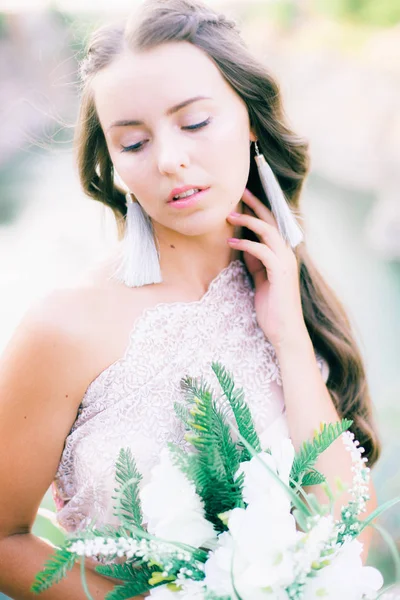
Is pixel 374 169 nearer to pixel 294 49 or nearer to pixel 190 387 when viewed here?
pixel 294 49

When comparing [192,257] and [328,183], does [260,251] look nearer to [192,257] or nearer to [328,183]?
[192,257]

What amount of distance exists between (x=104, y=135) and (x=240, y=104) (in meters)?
0.32

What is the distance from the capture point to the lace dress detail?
1.30 metres

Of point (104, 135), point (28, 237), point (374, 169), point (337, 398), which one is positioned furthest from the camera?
point (374, 169)

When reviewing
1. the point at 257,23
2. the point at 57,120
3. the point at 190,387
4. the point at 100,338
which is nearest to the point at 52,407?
the point at 100,338

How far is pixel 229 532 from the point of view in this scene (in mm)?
961

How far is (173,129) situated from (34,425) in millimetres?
661

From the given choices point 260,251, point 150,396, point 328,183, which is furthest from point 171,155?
point 328,183

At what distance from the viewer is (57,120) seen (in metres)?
1.54

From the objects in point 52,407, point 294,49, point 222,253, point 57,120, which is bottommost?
point 52,407

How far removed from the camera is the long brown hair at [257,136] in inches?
51.6

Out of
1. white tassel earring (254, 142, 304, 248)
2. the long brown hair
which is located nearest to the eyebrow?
the long brown hair

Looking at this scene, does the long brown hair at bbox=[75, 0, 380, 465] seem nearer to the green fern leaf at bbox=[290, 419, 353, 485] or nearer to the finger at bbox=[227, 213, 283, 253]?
the finger at bbox=[227, 213, 283, 253]

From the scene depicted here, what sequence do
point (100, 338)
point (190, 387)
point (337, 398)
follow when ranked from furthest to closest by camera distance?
1. point (337, 398)
2. point (100, 338)
3. point (190, 387)
